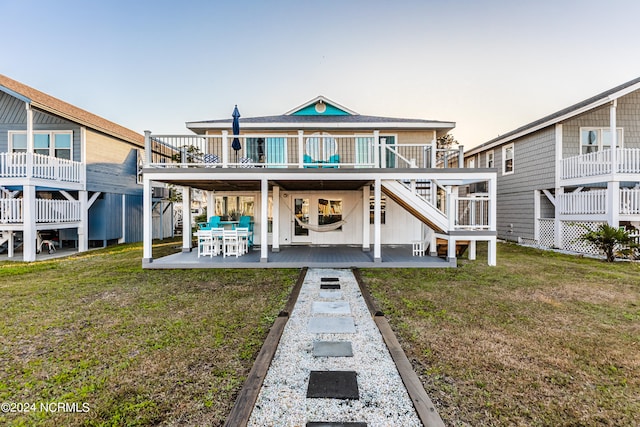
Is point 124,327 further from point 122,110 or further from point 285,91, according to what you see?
point 122,110

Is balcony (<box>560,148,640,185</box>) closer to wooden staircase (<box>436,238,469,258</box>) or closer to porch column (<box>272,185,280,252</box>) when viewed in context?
wooden staircase (<box>436,238,469,258</box>)

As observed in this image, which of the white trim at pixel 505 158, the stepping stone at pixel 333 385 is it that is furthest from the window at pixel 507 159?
the stepping stone at pixel 333 385

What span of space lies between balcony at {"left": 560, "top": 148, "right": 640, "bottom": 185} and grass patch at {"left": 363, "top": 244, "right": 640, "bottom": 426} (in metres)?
4.63

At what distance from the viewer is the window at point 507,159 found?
46.2ft

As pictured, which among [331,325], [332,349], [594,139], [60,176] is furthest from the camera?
[594,139]

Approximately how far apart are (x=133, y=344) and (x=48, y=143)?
12396 mm

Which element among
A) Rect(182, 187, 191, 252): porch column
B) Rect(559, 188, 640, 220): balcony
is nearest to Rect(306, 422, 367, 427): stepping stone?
Rect(182, 187, 191, 252): porch column

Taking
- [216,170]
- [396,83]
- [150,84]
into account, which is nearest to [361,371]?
[216,170]

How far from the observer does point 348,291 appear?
17.9 ft

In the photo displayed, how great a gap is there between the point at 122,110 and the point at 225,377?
21.7 meters

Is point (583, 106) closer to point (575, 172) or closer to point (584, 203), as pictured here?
point (575, 172)

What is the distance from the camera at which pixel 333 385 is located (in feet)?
8.10

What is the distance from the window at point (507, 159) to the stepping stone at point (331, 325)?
44.9 feet

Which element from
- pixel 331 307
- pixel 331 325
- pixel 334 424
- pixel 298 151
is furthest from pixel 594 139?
pixel 334 424
